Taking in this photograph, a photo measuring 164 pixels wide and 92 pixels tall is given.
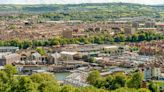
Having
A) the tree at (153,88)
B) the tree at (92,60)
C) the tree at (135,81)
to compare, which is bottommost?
the tree at (92,60)

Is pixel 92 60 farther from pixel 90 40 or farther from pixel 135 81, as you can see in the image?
pixel 135 81

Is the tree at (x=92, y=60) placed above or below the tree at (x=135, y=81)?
below

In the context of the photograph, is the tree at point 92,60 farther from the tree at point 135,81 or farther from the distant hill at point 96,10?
the distant hill at point 96,10

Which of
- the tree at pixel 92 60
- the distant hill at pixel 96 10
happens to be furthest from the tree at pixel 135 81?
the distant hill at pixel 96 10

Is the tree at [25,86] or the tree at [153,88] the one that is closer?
the tree at [25,86]

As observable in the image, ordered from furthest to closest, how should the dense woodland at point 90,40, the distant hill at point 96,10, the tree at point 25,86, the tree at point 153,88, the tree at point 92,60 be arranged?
the distant hill at point 96,10 → the dense woodland at point 90,40 → the tree at point 92,60 → the tree at point 153,88 → the tree at point 25,86

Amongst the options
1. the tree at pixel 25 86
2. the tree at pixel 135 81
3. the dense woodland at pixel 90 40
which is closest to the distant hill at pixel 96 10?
the dense woodland at pixel 90 40

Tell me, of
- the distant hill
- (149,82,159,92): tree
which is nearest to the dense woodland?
(149,82,159,92): tree

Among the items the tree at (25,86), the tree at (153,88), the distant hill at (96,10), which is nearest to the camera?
the tree at (25,86)

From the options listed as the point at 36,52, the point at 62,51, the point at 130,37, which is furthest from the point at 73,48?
the point at 130,37
